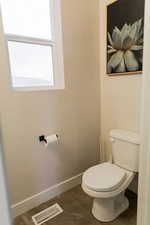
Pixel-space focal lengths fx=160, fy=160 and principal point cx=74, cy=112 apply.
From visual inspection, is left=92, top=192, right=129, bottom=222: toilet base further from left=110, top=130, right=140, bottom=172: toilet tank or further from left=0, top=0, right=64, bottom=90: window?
left=0, top=0, right=64, bottom=90: window

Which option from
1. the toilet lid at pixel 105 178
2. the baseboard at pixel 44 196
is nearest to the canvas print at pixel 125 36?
the toilet lid at pixel 105 178

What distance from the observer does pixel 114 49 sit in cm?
173

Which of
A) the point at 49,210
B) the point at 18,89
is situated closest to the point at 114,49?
the point at 18,89

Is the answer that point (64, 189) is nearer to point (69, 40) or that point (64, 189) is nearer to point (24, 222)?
point (24, 222)

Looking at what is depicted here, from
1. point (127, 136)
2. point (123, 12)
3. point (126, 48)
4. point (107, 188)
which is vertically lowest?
point (107, 188)

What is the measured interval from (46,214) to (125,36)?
6.34 feet

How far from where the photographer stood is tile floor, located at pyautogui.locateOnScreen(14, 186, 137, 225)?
1483 millimetres

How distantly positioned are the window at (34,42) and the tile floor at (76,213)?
1.25 m

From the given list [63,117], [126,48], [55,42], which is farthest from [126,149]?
[55,42]

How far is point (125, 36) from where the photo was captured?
160 centimetres

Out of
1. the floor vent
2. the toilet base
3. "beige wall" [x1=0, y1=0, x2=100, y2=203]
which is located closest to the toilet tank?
the toilet base

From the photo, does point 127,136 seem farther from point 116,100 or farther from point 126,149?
point 116,100

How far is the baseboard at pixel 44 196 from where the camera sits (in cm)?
158

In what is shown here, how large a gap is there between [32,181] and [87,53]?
5.00ft
